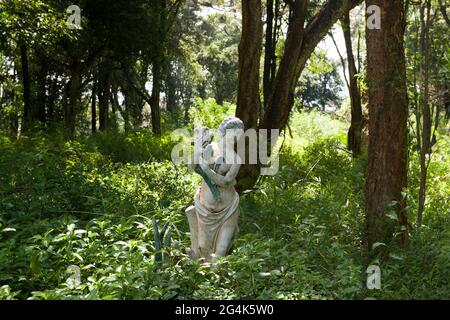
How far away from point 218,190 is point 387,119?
7.60 ft

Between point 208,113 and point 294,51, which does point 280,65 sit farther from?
point 208,113

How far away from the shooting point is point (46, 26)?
41.1 feet

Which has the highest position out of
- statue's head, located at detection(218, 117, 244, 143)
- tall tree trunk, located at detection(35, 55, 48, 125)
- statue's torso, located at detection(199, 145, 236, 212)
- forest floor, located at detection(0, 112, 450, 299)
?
tall tree trunk, located at detection(35, 55, 48, 125)

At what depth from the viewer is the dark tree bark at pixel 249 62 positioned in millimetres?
10961

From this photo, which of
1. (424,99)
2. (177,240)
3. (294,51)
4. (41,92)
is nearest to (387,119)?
(424,99)

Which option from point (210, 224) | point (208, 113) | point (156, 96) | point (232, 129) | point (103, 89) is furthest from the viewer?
point (103, 89)

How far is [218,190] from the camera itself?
262 inches

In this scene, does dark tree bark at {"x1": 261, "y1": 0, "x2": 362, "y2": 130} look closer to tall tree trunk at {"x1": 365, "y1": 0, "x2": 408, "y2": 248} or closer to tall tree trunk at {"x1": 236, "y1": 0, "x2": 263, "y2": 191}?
tall tree trunk at {"x1": 236, "y1": 0, "x2": 263, "y2": 191}

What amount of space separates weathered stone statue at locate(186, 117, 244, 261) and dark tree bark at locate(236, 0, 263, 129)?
4453mm

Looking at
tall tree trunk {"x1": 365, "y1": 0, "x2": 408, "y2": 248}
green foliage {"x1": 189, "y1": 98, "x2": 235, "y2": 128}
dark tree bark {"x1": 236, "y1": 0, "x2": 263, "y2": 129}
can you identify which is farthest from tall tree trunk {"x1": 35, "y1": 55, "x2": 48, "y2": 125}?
tall tree trunk {"x1": 365, "y1": 0, "x2": 408, "y2": 248}

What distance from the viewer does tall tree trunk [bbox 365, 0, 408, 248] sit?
7223 millimetres
